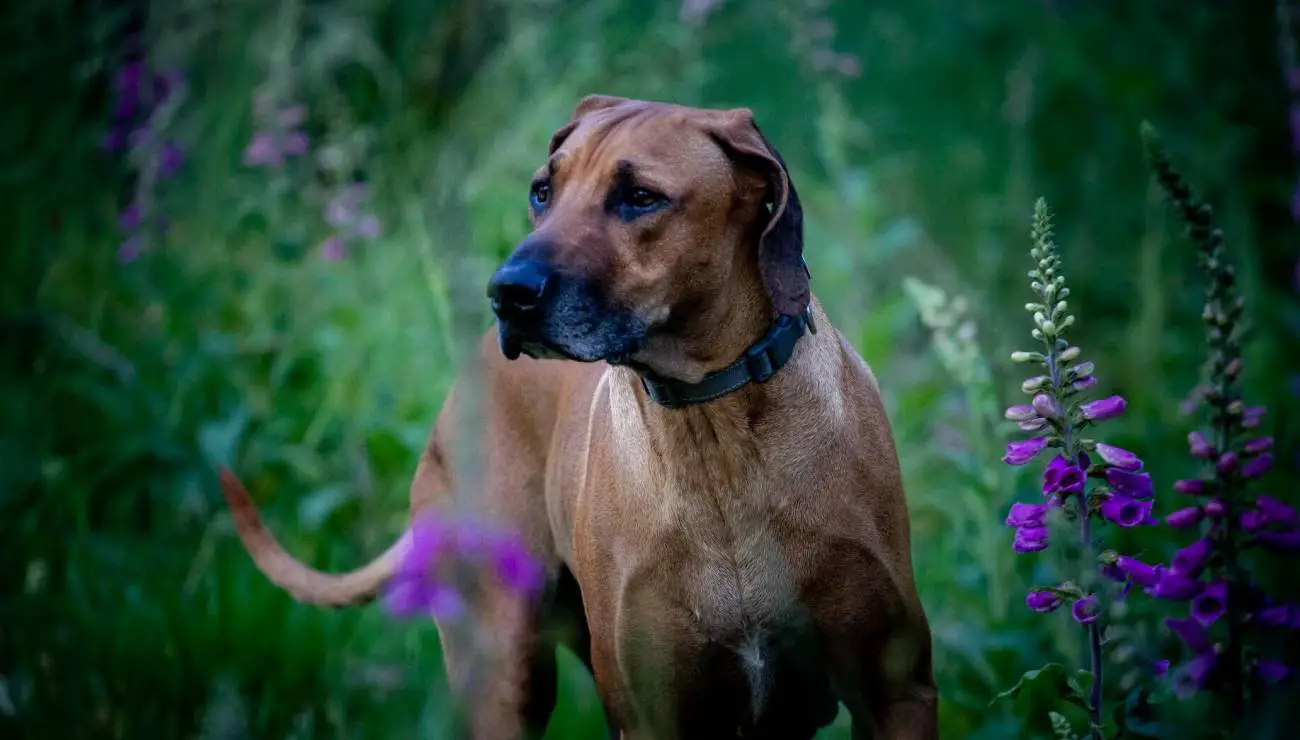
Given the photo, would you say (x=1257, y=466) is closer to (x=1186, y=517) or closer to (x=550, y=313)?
(x=1186, y=517)

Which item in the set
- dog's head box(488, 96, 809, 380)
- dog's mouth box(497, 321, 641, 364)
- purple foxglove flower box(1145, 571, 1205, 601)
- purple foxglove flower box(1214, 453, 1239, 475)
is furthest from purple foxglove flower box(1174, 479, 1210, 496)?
dog's mouth box(497, 321, 641, 364)

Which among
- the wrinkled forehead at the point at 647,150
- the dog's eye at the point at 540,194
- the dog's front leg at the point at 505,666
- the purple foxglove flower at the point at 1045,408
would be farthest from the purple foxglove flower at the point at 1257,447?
the dog's front leg at the point at 505,666

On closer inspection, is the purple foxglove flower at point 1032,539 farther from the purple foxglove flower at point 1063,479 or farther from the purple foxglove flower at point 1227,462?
the purple foxglove flower at point 1227,462

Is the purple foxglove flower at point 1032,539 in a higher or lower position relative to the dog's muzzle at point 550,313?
lower

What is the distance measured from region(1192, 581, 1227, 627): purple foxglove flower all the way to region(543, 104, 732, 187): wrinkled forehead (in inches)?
47.0

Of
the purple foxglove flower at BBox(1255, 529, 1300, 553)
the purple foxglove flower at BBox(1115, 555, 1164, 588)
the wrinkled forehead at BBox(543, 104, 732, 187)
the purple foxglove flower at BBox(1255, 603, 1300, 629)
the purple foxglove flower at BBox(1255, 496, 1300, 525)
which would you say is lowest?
the purple foxglove flower at BBox(1255, 603, 1300, 629)

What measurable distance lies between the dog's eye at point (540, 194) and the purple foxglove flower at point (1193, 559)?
56.6 inches

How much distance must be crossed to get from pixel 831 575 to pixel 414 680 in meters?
1.53

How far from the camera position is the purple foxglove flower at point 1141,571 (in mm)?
2385

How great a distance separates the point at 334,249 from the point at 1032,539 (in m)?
Result: 3.80

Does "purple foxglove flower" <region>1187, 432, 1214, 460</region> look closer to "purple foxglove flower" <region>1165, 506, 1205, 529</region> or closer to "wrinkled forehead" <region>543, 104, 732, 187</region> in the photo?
"purple foxglove flower" <region>1165, 506, 1205, 529</region>

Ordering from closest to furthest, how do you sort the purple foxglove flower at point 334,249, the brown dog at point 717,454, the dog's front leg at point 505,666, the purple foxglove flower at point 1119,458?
the purple foxglove flower at point 1119,458, the brown dog at point 717,454, the dog's front leg at point 505,666, the purple foxglove flower at point 334,249

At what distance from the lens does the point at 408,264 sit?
6270 millimetres

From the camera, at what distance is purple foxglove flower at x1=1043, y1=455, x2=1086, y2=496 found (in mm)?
2406
